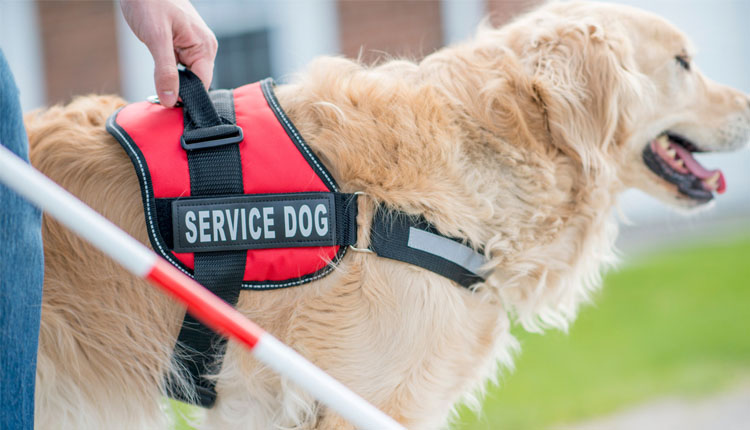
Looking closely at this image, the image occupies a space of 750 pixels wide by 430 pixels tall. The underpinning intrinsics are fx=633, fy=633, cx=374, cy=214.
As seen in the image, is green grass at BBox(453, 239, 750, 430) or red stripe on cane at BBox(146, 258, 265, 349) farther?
green grass at BBox(453, 239, 750, 430)

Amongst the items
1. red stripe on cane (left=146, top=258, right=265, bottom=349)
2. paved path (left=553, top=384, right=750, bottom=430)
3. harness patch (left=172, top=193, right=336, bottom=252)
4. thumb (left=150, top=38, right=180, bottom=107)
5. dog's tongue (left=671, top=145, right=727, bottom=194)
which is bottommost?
paved path (left=553, top=384, right=750, bottom=430)

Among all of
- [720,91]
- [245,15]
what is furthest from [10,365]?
[245,15]

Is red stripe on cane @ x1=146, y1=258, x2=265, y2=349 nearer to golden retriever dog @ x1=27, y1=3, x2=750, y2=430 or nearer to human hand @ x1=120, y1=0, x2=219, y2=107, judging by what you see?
golden retriever dog @ x1=27, y1=3, x2=750, y2=430

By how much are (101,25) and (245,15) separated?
227 cm

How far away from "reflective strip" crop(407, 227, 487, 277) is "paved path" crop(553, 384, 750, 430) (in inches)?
87.9

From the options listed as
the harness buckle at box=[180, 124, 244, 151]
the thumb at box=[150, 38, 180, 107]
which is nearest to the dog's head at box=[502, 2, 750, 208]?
the harness buckle at box=[180, 124, 244, 151]

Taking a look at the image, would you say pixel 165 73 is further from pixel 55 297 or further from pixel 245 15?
pixel 245 15

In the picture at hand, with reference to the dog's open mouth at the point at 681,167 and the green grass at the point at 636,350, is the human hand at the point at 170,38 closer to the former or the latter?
the dog's open mouth at the point at 681,167

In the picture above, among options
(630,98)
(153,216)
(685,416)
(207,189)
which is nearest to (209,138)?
(207,189)

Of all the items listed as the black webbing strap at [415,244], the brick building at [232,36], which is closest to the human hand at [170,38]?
the black webbing strap at [415,244]

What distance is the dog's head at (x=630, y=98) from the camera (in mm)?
2158

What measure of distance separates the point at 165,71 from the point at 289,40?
7.23 metres

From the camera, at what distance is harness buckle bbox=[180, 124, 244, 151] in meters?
1.77

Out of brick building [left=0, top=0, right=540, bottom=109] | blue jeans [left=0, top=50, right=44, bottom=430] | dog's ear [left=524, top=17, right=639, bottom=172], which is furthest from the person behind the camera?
brick building [left=0, top=0, right=540, bottom=109]
